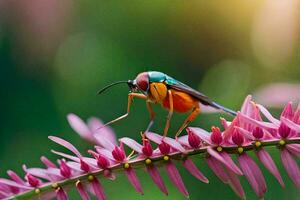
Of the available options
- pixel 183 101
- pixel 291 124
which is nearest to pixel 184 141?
pixel 291 124

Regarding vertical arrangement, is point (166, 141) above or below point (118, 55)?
below

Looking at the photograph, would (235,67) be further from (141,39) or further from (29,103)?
(29,103)

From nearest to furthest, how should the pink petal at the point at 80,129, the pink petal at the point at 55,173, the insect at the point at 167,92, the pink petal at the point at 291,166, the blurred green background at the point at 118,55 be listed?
the pink petal at the point at 291,166 → the pink petal at the point at 55,173 → the pink petal at the point at 80,129 → the insect at the point at 167,92 → the blurred green background at the point at 118,55

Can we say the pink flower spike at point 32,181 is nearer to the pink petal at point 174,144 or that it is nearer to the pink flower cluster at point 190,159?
the pink flower cluster at point 190,159

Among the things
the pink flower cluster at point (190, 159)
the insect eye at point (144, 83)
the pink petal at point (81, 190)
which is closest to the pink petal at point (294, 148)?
the pink flower cluster at point (190, 159)

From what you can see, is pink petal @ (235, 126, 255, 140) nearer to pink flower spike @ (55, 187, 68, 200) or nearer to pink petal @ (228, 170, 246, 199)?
pink petal @ (228, 170, 246, 199)

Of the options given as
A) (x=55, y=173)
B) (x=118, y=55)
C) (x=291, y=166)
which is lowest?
(x=291, y=166)

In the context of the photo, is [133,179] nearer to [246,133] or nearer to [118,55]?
[246,133]
